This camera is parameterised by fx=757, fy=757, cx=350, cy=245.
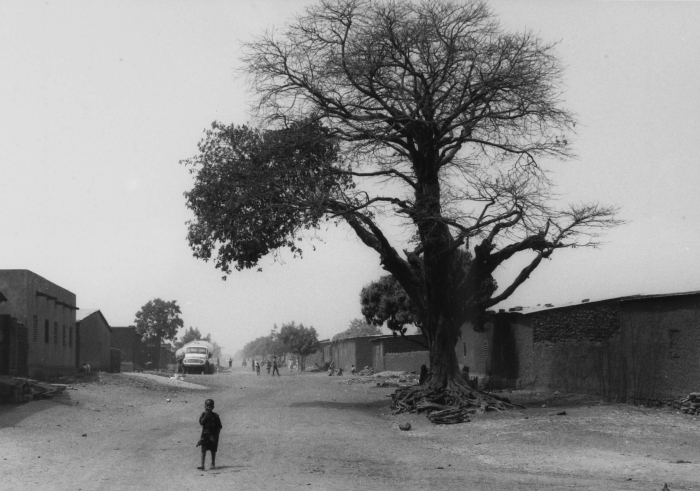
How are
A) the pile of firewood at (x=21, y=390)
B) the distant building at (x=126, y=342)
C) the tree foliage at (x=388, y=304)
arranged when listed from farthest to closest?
the distant building at (x=126, y=342), the tree foliage at (x=388, y=304), the pile of firewood at (x=21, y=390)

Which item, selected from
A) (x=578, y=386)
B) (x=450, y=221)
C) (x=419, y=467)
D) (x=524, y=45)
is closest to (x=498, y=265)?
(x=450, y=221)

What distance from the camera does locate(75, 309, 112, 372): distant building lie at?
43.9 m

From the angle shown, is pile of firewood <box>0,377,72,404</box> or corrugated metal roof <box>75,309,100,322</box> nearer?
pile of firewood <box>0,377,72,404</box>

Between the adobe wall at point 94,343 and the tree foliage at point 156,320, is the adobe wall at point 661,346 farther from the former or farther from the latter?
the tree foliage at point 156,320

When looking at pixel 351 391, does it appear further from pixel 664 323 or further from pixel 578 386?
pixel 664 323

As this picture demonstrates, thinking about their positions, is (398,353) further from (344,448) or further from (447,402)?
(344,448)

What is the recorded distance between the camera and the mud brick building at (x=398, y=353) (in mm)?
53562

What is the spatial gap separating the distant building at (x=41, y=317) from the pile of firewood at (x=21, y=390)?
17.0 ft

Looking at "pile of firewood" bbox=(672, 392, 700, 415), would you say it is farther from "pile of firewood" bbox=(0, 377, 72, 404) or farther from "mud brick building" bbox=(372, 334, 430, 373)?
"mud brick building" bbox=(372, 334, 430, 373)

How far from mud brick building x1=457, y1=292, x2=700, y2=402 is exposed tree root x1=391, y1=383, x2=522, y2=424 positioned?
12.1ft

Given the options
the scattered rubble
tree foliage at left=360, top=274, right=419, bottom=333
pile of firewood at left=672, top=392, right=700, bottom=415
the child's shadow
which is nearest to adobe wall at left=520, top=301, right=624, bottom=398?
the scattered rubble

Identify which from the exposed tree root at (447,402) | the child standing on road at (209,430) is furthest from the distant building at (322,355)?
the child standing on road at (209,430)

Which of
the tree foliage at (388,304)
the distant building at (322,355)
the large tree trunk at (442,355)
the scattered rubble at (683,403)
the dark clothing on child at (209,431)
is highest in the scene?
the tree foliage at (388,304)

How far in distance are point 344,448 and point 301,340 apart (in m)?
72.3
